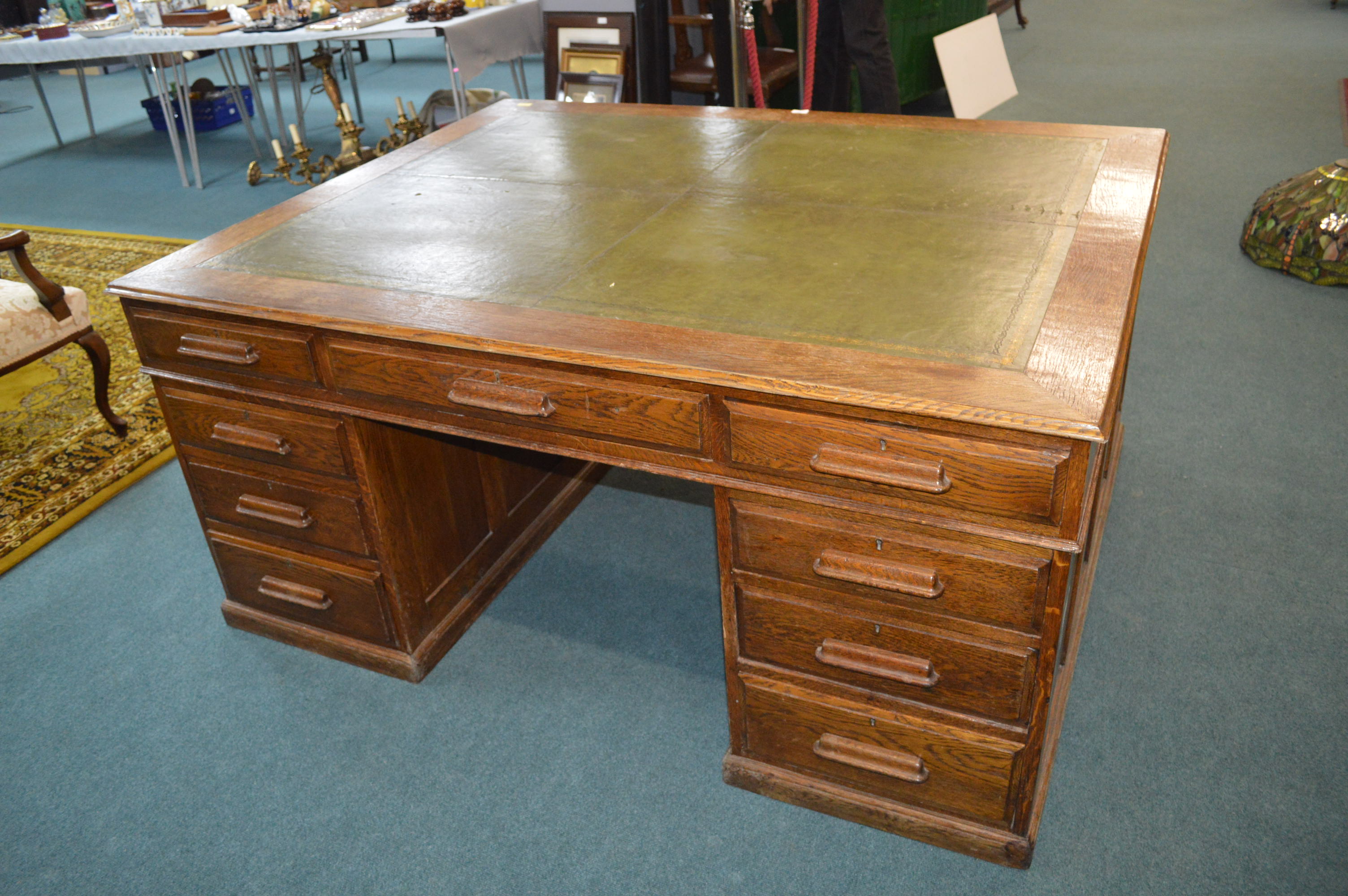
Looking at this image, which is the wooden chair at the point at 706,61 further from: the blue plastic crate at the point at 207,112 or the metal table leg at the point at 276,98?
the blue plastic crate at the point at 207,112

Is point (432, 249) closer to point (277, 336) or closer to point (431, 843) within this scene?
point (277, 336)

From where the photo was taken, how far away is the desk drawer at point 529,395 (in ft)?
4.98

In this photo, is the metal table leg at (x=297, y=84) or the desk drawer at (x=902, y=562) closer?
the desk drawer at (x=902, y=562)

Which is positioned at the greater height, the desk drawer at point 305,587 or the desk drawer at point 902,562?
the desk drawer at point 902,562

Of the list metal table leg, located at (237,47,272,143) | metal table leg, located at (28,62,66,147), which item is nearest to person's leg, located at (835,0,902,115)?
metal table leg, located at (237,47,272,143)

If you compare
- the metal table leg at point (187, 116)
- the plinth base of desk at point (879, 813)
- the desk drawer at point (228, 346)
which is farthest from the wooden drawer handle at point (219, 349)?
the metal table leg at point (187, 116)

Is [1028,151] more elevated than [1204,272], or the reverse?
[1028,151]

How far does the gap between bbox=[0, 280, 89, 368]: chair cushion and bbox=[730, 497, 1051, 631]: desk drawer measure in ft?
7.52

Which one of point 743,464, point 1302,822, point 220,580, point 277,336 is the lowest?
point 1302,822

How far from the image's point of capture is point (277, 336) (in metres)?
1.76

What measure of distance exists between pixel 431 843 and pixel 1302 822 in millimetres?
1548

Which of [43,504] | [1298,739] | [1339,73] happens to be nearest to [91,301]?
[43,504]

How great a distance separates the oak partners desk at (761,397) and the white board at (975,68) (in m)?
1.98

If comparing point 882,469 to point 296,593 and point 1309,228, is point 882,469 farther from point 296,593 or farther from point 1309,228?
point 1309,228
